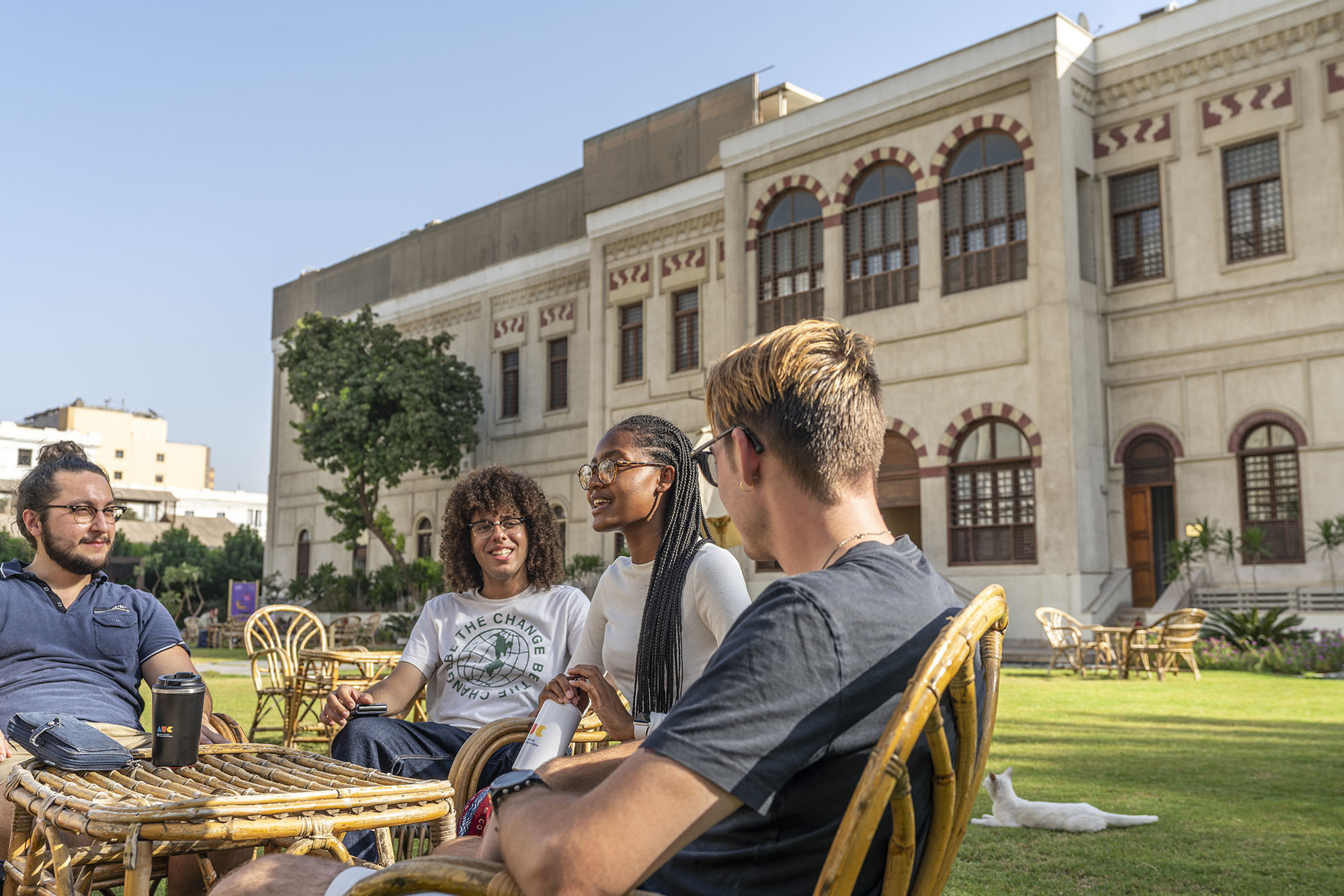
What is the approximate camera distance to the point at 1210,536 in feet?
53.0

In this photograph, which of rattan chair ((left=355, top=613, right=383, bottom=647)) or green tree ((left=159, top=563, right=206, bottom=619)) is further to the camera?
green tree ((left=159, top=563, right=206, bottom=619))

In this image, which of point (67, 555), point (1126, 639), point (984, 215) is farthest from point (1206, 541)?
point (67, 555)

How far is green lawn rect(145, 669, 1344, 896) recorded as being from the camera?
3.76m

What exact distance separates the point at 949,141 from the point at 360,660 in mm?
15264

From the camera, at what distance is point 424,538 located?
27.9 metres

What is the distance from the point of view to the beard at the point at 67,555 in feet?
10.9

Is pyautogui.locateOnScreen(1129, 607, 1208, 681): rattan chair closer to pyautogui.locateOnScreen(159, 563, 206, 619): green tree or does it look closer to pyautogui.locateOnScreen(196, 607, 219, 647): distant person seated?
pyautogui.locateOnScreen(196, 607, 219, 647): distant person seated

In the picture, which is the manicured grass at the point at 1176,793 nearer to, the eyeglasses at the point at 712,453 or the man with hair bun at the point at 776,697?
the eyeglasses at the point at 712,453

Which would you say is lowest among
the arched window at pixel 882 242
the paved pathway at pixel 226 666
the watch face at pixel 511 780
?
the paved pathway at pixel 226 666

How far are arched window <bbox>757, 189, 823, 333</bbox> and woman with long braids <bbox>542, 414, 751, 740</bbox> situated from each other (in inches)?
671

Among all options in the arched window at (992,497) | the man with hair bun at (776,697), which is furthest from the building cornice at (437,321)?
the man with hair bun at (776,697)

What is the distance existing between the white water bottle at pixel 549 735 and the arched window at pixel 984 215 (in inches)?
666

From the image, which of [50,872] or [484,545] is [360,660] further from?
[50,872]

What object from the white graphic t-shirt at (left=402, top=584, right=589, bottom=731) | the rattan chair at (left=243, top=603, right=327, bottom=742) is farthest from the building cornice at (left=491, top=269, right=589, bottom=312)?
the white graphic t-shirt at (left=402, top=584, right=589, bottom=731)
